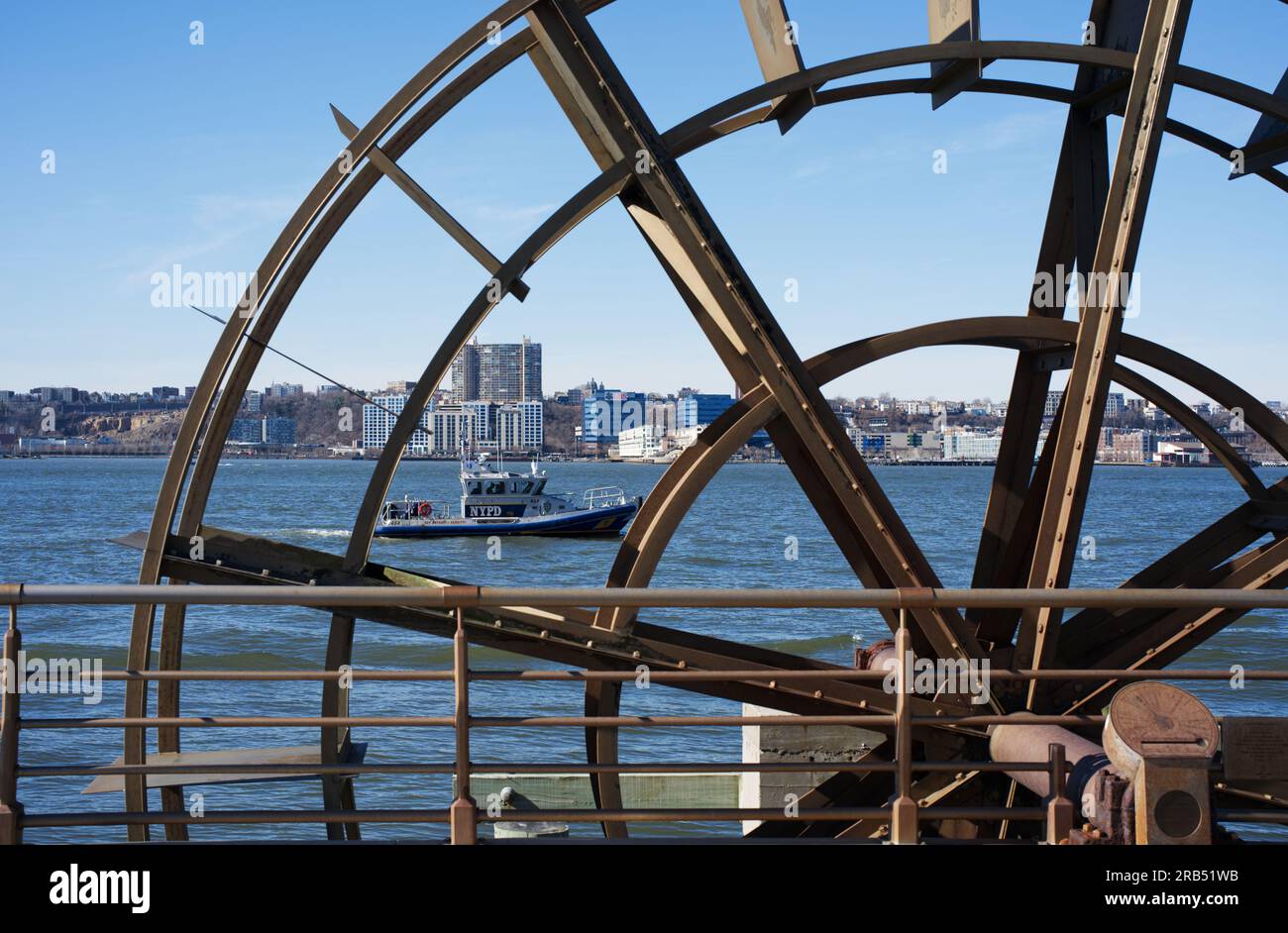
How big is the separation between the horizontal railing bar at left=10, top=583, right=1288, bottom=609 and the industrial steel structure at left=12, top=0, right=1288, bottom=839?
1.08 m

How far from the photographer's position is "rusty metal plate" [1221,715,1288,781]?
16.3ft

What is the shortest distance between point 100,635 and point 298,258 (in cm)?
3353

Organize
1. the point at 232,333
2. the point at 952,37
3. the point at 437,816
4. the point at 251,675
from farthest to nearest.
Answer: the point at 952,37 → the point at 232,333 → the point at 437,816 → the point at 251,675

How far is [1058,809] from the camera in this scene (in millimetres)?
5199

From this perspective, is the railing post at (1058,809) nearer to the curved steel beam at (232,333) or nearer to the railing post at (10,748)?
the railing post at (10,748)

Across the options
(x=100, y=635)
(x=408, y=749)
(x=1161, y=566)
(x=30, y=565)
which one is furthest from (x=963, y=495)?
(x=1161, y=566)

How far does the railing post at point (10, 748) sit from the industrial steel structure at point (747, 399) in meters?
1.47

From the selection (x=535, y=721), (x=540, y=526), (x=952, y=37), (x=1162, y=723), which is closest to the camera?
(x=1162, y=723)

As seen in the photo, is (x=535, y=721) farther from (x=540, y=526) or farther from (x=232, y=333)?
(x=540, y=526)

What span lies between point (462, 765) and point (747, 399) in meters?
3.18

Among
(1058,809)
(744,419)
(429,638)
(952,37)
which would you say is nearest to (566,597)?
(1058,809)

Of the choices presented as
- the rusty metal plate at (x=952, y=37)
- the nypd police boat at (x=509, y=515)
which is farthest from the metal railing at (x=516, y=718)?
the nypd police boat at (x=509, y=515)
